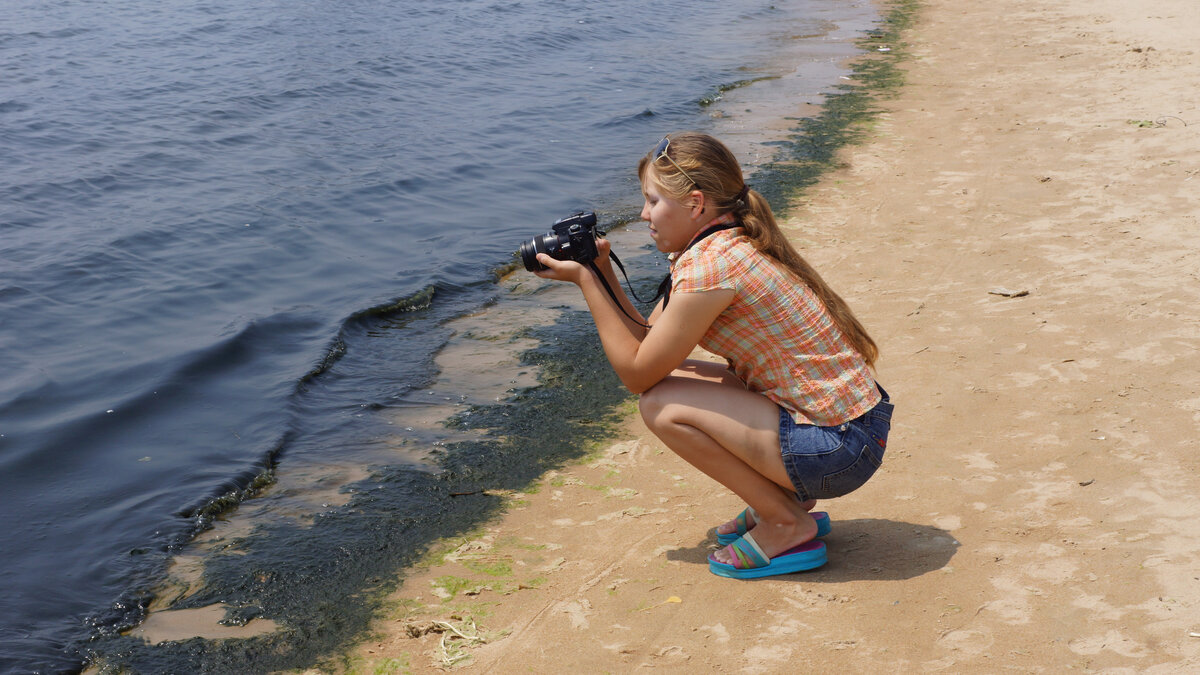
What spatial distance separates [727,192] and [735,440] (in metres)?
0.70

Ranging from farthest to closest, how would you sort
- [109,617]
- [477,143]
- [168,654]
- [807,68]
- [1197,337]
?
[807,68] → [477,143] → [1197,337] → [109,617] → [168,654]

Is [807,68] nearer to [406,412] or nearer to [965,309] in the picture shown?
[965,309]

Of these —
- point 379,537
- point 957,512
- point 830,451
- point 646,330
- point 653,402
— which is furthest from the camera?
point 379,537

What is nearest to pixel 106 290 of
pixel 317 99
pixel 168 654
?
pixel 168 654

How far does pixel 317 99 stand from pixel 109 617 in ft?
31.3

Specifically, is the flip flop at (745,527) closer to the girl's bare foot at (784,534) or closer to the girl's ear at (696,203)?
the girl's bare foot at (784,534)

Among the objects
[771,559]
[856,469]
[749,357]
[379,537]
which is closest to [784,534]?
[771,559]

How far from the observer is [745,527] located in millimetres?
3021

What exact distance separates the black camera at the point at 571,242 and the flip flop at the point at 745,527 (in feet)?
3.04

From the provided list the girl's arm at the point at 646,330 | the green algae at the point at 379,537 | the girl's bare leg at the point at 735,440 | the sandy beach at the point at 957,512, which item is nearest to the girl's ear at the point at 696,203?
the girl's arm at the point at 646,330

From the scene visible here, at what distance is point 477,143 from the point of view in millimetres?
10375

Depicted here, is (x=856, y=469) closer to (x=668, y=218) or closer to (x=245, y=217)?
(x=668, y=218)

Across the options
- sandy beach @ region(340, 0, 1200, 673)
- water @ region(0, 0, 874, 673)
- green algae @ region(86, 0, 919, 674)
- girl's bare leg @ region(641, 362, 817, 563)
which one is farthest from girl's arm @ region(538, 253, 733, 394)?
water @ region(0, 0, 874, 673)

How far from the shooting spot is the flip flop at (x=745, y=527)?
2.95 m
